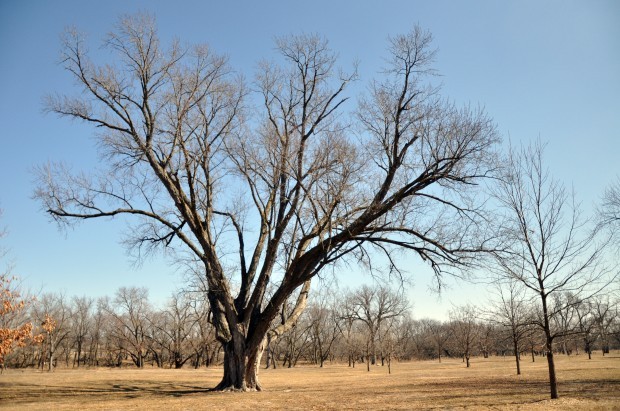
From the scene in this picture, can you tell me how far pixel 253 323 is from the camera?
19125mm

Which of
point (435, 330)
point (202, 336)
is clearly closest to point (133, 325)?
point (202, 336)

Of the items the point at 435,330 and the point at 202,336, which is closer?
the point at 202,336

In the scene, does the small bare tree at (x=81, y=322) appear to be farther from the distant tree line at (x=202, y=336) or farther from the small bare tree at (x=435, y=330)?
the small bare tree at (x=435, y=330)

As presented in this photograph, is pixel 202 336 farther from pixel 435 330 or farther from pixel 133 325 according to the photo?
pixel 435 330

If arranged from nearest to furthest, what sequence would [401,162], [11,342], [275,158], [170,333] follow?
1. [11,342]
2. [401,162]
3. [275,158]
4. [170,333]

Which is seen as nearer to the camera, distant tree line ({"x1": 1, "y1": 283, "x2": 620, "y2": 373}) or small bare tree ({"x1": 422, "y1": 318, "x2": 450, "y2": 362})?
distant tree line ({"x1": 1, "y1": 283, "x2": 620, "y2": 373})

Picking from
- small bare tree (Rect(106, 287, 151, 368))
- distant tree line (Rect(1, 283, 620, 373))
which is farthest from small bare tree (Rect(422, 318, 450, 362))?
small bare tree (Rect(106, 287, 151, 368))

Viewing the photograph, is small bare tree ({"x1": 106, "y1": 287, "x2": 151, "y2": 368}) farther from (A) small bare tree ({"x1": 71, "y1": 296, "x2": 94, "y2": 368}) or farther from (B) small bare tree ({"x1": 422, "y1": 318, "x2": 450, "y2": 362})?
(B) small bare tree ({"x1": 422, "y1": 318, "x2": 450, "y2": 362})

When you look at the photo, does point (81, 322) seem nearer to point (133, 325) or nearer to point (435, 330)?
point (133, 325)

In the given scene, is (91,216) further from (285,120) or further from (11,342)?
(285,120)

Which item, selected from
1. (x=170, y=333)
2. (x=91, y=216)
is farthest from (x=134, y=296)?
(x=91, y=216)

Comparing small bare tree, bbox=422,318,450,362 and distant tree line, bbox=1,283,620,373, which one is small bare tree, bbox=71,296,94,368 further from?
small bare tree, bbox=422,318,450,362

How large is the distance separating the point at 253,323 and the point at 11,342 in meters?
8.95

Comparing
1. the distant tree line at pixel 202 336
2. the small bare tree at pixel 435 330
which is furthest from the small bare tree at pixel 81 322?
the small bare tree at pixel 435 330
